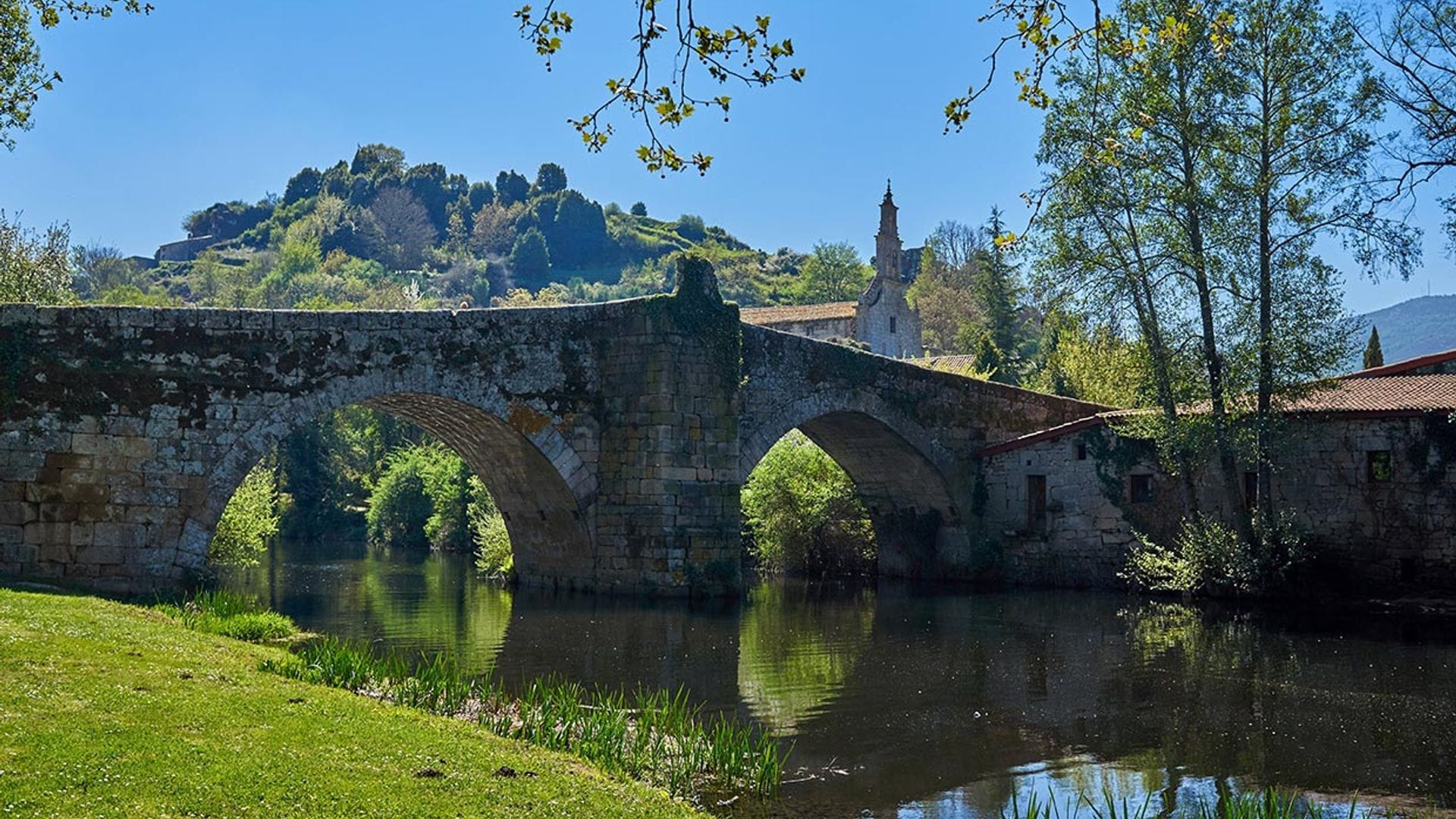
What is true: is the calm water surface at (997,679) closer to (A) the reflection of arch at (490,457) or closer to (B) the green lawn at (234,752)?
(A) the reflection of arch at (490,457)

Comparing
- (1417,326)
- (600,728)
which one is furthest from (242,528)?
(1417,326)

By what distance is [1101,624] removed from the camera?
19.5 meters

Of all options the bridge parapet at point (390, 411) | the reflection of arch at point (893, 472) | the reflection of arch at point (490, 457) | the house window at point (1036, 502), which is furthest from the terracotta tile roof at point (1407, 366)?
the reflection of arch at point (490, 457)

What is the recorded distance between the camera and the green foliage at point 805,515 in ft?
95.2

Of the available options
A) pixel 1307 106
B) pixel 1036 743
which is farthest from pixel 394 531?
pixel 1036 743

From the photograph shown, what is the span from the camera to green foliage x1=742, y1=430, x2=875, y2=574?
29016mm

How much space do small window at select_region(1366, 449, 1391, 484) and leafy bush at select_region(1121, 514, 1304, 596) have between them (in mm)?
1573

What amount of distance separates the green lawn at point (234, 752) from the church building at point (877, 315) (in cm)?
5210

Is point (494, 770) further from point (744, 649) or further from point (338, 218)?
point (338, 218)

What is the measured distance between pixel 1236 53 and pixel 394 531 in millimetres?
30318

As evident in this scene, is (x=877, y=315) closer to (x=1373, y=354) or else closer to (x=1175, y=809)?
(x=1373, y=354)

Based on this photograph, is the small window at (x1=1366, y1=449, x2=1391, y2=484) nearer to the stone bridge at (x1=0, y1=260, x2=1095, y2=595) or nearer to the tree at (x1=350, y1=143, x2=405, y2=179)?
the stone bridge at (x1=0, y1=260, x2=1095, y2=595)

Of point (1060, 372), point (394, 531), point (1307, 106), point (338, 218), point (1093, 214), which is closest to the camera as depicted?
point (1307, 106)

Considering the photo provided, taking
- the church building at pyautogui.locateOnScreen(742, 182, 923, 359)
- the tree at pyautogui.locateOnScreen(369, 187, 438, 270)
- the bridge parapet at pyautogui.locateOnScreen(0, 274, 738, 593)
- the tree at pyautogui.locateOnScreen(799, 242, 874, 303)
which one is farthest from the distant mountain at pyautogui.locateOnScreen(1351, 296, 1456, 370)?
the bridge parapet at pyautogui.locateOnScreen(0, 274, 738, 593)
